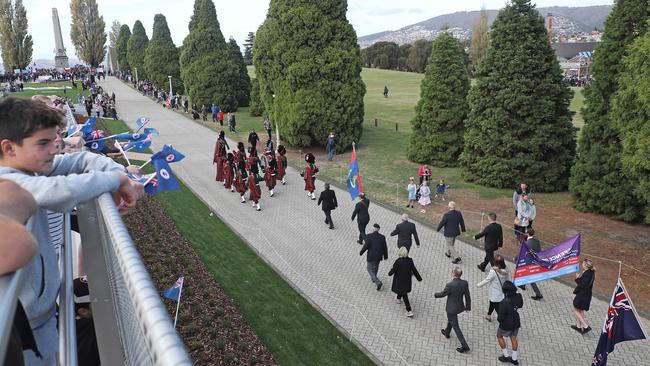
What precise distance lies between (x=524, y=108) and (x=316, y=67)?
10.7 metres

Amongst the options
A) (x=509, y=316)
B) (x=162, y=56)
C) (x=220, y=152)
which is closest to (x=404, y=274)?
(x=509, y=316)

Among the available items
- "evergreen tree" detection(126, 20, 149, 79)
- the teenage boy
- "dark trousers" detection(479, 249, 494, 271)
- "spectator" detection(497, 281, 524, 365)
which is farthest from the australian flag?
"evergreen tree" detection(126, 20, 149, 79)

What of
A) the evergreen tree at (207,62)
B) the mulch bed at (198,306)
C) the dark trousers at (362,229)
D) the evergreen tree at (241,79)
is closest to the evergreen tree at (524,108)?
the dark trousers at (362,229)

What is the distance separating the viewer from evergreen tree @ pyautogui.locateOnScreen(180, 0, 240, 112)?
122ft

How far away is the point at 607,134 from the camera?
49.9ft

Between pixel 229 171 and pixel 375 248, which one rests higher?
pixel 229 171

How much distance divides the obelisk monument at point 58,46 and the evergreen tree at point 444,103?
209 ft

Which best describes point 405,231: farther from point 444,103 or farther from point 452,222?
point 444,103

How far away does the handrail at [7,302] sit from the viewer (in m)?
0.95

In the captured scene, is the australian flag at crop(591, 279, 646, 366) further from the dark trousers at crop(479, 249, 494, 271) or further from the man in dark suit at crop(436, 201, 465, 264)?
the man in dark suit at crop(436, 201, 465, 264)

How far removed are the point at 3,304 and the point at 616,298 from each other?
331 inches

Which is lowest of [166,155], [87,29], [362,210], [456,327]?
[456,327]

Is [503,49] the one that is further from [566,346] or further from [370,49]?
[370,49]

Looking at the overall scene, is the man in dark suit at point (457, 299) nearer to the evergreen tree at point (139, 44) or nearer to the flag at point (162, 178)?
the flag at point (162, 178)
